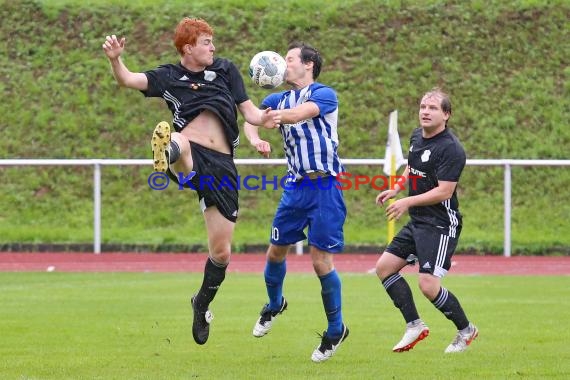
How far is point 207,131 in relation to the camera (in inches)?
326

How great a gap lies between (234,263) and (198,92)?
990 centimetres

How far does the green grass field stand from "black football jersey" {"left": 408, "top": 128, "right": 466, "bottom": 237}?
39.0 inches

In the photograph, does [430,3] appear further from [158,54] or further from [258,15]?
[158,54]

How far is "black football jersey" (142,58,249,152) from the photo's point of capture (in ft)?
26.9

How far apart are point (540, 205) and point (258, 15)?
29.0 feet

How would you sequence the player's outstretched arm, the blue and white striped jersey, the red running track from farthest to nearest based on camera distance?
the red running track, the blue and white striped jersey, the player's outstretched arm

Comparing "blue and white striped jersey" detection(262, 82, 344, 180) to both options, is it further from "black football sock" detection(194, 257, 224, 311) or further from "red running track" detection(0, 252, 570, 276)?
"red running track" detection(0, 252, 570, 276)

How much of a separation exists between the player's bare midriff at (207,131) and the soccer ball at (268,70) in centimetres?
45

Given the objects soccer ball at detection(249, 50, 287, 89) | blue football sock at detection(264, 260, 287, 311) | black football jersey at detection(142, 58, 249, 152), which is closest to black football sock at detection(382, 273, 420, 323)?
blue football sock at detection(264, 260, 287, 311)

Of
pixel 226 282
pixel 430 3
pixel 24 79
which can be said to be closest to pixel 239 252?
pixel 226 282

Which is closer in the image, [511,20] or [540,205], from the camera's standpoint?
[540,205]

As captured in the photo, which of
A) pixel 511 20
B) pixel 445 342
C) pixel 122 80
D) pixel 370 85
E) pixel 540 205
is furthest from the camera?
pixel 511 20

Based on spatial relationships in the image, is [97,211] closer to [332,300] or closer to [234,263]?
[234,263]

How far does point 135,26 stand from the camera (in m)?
27.0
